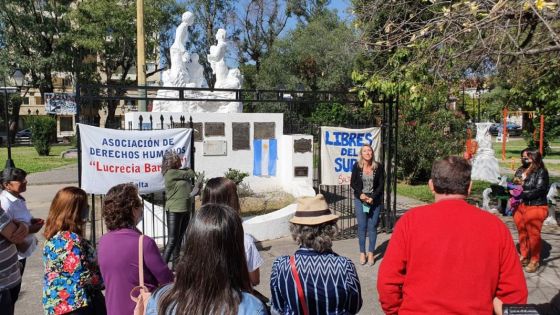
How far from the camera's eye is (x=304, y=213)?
2887mm

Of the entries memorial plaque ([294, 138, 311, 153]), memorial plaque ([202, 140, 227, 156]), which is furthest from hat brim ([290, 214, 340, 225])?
memorial plaque ([202, 140, 227, 156])

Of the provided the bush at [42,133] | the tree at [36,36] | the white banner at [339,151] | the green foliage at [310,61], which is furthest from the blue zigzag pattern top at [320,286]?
the tree at [36,36]

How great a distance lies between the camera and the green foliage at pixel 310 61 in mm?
33188

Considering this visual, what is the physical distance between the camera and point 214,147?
11820mm

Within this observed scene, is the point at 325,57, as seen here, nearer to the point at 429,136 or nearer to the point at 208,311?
the point at 429,136

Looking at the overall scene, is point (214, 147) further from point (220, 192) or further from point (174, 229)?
point (220, 192)

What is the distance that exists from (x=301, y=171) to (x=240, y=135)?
1.71 metres

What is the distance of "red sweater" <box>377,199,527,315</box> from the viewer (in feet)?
8.56

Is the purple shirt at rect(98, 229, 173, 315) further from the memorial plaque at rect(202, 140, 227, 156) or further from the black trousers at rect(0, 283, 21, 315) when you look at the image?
the memorial plaque at rect(202, 140, 227, 156)

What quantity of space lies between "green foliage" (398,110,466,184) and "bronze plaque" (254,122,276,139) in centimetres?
497

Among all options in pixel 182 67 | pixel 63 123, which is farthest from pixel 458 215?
pixel 63 123

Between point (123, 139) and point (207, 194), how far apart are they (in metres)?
3.69

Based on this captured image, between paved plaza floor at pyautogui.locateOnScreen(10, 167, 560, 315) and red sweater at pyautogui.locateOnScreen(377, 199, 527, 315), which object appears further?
paved plaza floor at pyautogui.locateOnScreen(10, 167, 560, 315)

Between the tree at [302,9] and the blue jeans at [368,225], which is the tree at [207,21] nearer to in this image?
the tree at [302,9]
